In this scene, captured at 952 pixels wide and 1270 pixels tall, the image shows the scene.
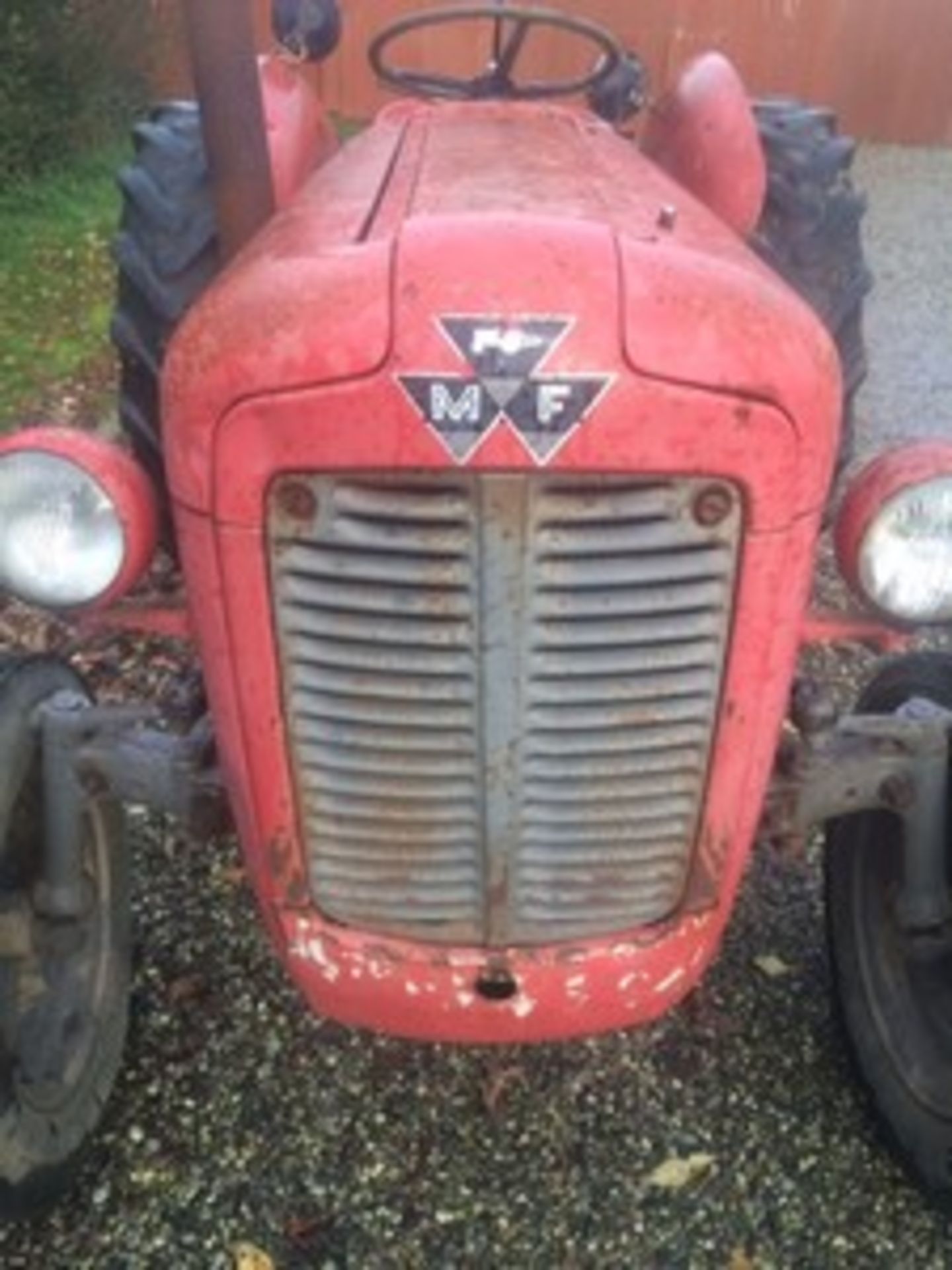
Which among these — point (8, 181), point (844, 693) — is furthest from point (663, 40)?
point (844, 693)

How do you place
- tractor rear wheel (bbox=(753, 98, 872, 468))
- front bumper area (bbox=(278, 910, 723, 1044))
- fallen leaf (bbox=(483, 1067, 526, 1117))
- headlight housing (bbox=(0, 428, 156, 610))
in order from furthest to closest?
tractor rear wheel (bbox=(753, 98, 872, 468)) < fallen leaf (bbox=(483, 1067, 526, 1117)) < front bumper area (bbox=(278, 910, 723, 1044)) < headlight housing (bbox=(0, 428, 156, 610))

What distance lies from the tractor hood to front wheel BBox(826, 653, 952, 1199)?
2.62 ft

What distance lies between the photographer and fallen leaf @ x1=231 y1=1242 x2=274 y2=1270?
216 cm

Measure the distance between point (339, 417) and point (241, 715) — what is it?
0.45m

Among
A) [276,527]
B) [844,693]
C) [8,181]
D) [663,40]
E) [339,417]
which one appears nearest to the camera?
[339,417]

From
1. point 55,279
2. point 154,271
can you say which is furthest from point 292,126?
point 55,279

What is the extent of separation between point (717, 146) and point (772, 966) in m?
1.49

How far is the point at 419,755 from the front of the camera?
5.94ft

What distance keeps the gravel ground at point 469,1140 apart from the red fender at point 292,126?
1316mm

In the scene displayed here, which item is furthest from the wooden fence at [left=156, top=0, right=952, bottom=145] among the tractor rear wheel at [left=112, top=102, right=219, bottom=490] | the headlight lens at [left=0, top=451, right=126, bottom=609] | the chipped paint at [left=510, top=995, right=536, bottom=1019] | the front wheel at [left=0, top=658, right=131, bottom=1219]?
the chipped paint at [left=510, top=995, right=536, bottom=1019]

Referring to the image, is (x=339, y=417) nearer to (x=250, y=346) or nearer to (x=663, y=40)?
(x=250, y=346)

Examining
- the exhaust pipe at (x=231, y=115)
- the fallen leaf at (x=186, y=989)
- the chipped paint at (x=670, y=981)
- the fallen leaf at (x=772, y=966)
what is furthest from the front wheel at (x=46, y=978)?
the fallen leaf at (x=772, y=966)

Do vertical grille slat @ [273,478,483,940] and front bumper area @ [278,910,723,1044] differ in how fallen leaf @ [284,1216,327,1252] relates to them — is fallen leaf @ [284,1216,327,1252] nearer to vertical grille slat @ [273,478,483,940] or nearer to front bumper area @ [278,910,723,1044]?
front bumper area @ [278,910,723,1044]

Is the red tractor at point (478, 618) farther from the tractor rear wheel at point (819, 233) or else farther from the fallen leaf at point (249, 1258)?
the tractor rear wheel at point (819, 233)
